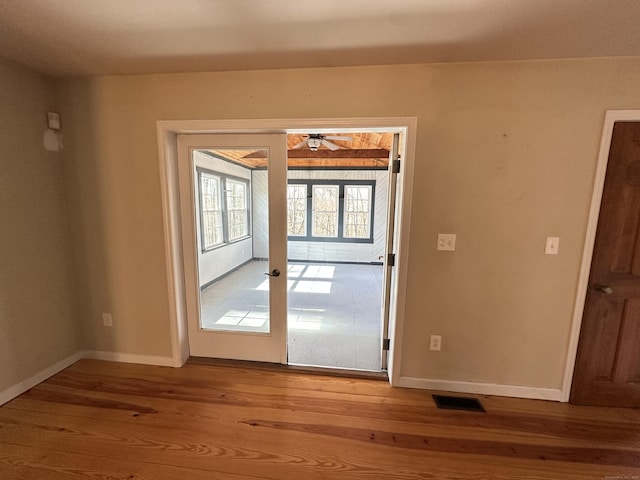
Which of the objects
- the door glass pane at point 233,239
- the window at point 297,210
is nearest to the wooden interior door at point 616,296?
the door glass pane at point 233,239

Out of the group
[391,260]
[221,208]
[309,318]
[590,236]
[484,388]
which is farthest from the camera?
[309,318]

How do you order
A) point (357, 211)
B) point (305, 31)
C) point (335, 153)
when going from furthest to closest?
1. point (357, 211)
2. point (335, 153)
3. point (305, 31)

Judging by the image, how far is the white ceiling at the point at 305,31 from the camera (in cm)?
128

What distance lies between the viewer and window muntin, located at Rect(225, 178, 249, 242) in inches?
91.3

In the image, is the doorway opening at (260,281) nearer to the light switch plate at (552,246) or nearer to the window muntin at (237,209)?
the window muntin at (237,209)

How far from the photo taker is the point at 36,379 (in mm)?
2098

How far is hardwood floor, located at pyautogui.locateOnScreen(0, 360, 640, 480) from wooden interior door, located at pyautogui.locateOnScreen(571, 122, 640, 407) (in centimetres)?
17

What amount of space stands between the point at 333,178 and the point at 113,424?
6.35 m

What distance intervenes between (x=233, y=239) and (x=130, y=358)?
1.41 meters

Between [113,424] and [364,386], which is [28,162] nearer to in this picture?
[113,424]

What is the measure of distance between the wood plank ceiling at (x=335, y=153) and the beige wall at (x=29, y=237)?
4.13 feet

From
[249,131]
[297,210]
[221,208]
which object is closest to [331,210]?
[297,210]

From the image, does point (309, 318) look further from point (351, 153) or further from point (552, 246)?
point (351, 153)

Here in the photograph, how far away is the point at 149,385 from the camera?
2123 millimetres
